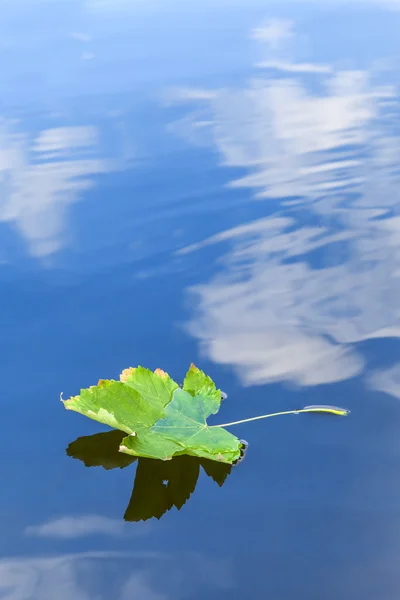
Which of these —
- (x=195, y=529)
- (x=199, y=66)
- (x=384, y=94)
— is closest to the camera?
(x=195, y=529)

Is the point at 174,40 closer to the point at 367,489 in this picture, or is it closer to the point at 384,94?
the point at 384,94

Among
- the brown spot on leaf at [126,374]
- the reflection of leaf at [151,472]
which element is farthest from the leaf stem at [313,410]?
the brown spot on leaf at [126,374]

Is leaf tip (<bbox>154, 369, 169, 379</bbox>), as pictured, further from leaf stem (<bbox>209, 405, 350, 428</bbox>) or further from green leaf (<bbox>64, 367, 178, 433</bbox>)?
leaf stem (<bbox>209, 405, 350, 428</bbox>)

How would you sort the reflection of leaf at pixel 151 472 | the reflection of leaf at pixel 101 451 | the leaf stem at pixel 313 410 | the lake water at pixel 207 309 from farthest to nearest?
the leaf stem at pixel 313 410 → the reflection of leaf at pixel 101 451 → the reflection of leaf at pixel 151 472 → the lake water at pixel 207 309

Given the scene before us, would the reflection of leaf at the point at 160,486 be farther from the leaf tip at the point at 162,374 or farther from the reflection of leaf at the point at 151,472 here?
the leaf tip at the point at 162,374

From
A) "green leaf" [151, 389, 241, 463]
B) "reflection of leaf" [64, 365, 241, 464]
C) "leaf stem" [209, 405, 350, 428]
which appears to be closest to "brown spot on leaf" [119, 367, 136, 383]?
"reflection of leaf" [64, 365, 241, 464]

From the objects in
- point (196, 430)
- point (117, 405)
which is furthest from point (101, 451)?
point (196, 430)

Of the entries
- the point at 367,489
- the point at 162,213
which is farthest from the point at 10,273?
the point at 367,489

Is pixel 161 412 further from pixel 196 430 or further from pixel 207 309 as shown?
pixel 207 309
